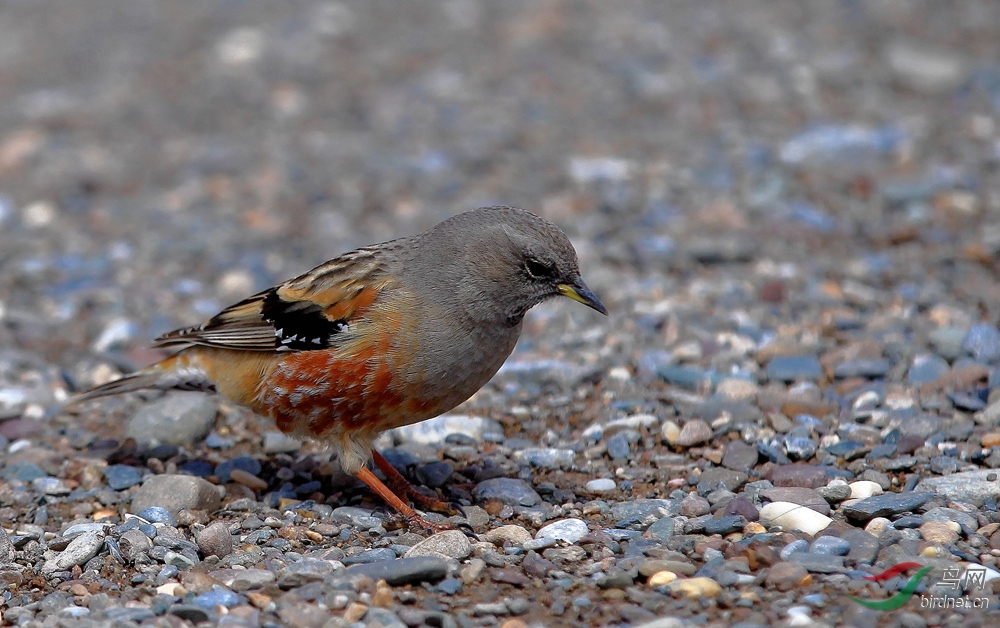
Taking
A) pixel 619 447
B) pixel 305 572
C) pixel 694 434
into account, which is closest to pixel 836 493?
pixel 694 434

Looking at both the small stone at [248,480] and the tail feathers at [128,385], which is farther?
the tail feathers at [128,385]

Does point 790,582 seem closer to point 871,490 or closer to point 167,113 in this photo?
point 871,490

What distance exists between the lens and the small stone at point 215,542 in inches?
232

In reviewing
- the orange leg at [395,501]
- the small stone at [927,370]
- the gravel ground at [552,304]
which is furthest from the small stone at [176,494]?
the small stone at [927,370]

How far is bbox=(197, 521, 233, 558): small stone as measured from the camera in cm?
588

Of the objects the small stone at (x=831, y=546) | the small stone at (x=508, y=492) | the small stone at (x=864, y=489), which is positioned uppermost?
the small stone at (x=508, y=492)

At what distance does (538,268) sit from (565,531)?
1.49 m

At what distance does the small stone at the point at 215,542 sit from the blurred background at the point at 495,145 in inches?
136

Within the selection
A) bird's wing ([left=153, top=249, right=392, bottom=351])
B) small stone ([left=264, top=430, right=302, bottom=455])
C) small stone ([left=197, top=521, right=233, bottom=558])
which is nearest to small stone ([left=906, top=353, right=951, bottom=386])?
bird's wing ([left=153, top=249, right=392, bottom=351])

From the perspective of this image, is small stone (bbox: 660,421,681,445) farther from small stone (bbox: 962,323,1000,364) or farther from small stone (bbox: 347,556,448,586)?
small stone (bbox: 962,323,1000,364)

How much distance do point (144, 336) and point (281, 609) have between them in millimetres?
4784

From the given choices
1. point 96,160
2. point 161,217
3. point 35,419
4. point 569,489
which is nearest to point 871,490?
point 569,489

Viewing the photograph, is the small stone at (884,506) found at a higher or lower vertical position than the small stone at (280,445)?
lower

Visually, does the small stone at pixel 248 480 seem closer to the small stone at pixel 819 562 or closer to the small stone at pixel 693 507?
the small stone at pixel 693 507
